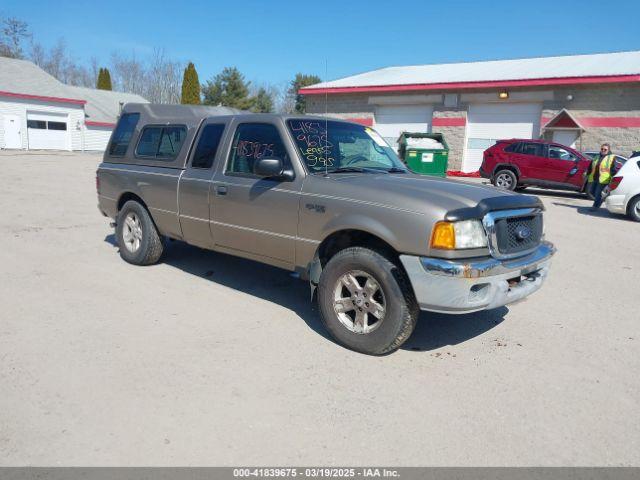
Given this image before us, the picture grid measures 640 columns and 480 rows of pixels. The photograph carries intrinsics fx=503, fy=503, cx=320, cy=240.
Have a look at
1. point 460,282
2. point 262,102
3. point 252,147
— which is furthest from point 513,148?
point 262,102

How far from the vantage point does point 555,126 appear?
21.8 m

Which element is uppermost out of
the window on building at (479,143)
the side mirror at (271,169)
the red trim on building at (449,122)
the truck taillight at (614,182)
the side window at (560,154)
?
the red trim on building at (449,122)

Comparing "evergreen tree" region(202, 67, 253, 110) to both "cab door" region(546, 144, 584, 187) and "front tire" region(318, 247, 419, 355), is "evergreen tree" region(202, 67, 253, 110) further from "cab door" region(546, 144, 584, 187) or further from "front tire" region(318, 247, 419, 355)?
"front tire" region(318, 247, 419, 355)

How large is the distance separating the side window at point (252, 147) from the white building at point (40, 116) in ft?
→ 119

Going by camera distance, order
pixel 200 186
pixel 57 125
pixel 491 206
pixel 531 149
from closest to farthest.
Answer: pixel 491 206
pixel 200 186
pixel 531 149
pixel 57 125

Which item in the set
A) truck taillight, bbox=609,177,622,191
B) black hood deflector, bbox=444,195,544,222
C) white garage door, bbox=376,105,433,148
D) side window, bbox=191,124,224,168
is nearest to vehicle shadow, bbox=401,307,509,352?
black hood deflector, bbox=444,195,544,222

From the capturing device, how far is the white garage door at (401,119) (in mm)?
25734

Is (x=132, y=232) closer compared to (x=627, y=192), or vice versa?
(x=132, y=232)

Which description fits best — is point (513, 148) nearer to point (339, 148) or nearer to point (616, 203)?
point (616, 203)

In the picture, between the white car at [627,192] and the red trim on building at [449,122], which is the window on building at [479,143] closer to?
the red trim on building at [449,122]

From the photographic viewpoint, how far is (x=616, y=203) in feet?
38.4

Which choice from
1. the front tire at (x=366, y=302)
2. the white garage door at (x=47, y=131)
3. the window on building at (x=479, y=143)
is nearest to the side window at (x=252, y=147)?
the front tire at (x=366, y=302)

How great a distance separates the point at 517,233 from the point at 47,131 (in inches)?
1600

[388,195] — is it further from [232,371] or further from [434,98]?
[434,98]
